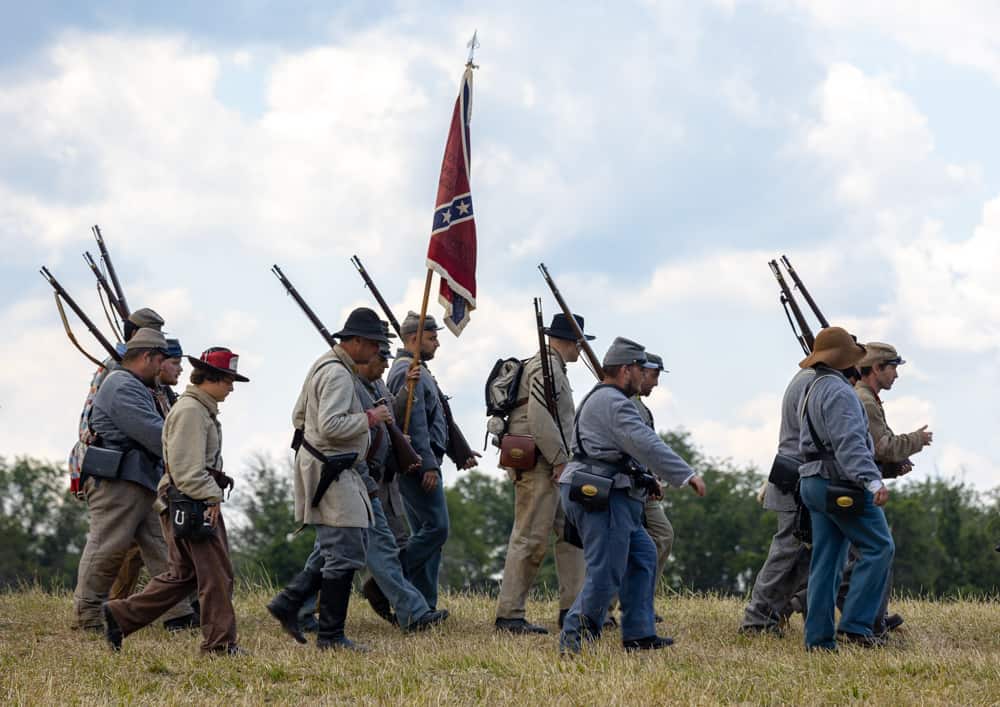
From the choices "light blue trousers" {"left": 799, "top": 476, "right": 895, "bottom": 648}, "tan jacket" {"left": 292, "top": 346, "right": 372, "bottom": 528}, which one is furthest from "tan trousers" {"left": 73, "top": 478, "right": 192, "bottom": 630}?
"light blue trousers" {"left": 799, "top": 476, "right": 895, "bottom": 648}

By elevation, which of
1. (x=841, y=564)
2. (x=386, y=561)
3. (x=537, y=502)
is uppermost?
(x=537, y=502)

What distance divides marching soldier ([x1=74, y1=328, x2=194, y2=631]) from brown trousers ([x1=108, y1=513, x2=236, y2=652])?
50.0 inches

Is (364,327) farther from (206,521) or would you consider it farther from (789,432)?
(789,432)

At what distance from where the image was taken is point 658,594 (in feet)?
45.6

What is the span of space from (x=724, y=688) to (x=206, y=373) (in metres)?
3.80

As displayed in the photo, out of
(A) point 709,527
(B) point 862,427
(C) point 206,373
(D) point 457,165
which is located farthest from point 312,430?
(A) point 709,527

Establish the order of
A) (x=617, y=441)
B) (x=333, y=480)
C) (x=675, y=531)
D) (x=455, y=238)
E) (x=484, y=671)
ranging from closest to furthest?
(x=484, y=671) < (x=617, y=441) < (x=333, y=480) < (x=455, y=238) < (x=675, y=531)

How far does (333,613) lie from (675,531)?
127 ft

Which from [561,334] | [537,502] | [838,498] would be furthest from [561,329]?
[838,498]

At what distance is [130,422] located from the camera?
1075cm

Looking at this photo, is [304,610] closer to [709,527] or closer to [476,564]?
[709,527]

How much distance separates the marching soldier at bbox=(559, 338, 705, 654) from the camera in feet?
31.3

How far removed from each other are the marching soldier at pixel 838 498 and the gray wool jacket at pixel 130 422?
4.62 m

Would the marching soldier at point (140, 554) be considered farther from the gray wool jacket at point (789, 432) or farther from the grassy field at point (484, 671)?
the gray wool jacket at point (789, 432)
